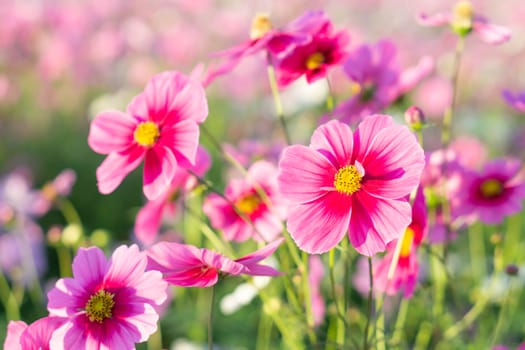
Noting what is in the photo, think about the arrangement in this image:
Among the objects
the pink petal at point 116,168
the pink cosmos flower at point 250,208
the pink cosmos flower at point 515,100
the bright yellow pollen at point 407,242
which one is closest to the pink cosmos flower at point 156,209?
the pink cosmos flower at point 250,208

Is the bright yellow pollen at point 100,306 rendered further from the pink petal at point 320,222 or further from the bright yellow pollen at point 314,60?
the bright yellow pollen at point 314,60

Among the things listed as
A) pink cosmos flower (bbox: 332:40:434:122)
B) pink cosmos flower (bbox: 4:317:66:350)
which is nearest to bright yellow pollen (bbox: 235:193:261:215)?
pink cosmos flower (bbox: 332:40:434:122)

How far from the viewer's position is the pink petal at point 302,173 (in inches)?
28.7

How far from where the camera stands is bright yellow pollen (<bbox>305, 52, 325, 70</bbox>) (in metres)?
0.98

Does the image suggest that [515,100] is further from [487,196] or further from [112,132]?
[112,132]

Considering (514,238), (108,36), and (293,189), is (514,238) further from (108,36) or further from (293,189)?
(108,36)

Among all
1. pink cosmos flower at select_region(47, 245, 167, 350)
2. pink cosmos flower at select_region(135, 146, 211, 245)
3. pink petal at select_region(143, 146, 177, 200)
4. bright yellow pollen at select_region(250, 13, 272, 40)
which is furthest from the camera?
pink cosmos flower at select_region(135, 146, 211, 245)

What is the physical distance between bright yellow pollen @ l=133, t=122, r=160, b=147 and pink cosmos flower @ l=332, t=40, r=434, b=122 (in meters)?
0.27

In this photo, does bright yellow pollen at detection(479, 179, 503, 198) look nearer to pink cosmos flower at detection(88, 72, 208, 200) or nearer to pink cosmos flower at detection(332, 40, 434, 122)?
pink cosmos flower at detection(332, 40, 434, 122)

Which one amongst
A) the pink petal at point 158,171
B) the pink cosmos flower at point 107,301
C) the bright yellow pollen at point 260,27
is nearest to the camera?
the pink cosmos flower at point 107,301

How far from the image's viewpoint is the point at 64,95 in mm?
3439

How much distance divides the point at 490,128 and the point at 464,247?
→ 89 cm

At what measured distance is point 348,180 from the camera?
0.75 meters

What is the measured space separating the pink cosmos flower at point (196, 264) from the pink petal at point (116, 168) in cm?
15
